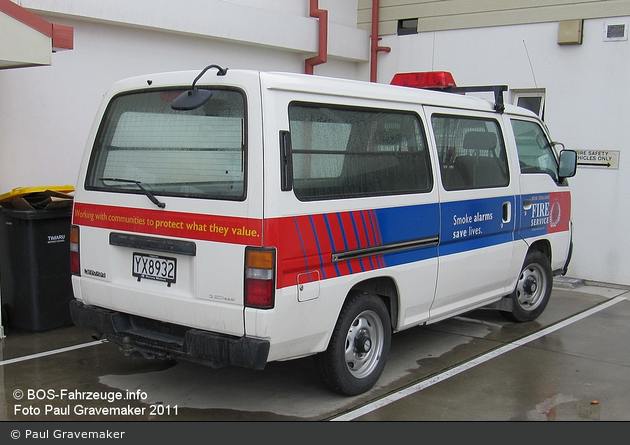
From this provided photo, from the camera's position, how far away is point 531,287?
271 inches

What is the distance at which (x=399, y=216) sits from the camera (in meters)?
4.93

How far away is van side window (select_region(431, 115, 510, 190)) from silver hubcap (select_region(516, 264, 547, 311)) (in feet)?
3.72

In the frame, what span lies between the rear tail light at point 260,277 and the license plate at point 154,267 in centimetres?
58

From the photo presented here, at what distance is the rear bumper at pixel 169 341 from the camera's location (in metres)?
4.02

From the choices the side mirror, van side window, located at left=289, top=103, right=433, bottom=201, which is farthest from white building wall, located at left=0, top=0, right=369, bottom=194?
the side mirror

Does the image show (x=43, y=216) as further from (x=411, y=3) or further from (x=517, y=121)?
(x=411, y=3)

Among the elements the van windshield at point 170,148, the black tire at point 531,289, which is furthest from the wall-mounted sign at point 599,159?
the van windshield at point 170,148

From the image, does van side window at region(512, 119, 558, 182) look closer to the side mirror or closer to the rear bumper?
the side mirror

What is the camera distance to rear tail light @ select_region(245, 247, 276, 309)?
13.0ft

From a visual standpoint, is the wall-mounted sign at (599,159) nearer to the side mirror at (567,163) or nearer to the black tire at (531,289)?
the side mirror at (567,163)

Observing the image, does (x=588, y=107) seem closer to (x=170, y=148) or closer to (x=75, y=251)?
(x=170, y=148)

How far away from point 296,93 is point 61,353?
3.12m

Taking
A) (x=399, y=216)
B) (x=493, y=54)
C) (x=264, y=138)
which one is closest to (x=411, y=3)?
(x=493, y=54)

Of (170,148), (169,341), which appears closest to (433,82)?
(170,148)
